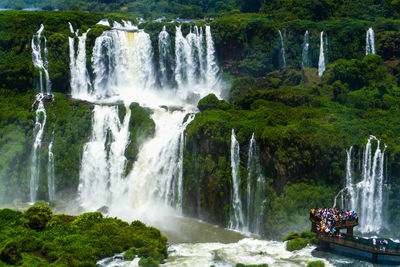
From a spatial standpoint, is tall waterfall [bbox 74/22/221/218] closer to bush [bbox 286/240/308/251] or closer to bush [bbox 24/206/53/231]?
bush [bbox 24/206/53/231]

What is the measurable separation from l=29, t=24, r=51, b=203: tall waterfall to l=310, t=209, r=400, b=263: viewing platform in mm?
22284

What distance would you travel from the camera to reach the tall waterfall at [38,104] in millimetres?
45500

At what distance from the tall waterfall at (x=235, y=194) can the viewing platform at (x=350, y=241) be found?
6.96 metres

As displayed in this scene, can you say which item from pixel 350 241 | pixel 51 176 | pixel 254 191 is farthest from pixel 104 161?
pixel 350 241

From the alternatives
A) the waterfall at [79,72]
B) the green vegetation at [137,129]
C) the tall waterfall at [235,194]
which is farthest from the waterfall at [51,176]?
the tall waterfall at [235,194]

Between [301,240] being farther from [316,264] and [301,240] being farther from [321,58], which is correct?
[321,58]

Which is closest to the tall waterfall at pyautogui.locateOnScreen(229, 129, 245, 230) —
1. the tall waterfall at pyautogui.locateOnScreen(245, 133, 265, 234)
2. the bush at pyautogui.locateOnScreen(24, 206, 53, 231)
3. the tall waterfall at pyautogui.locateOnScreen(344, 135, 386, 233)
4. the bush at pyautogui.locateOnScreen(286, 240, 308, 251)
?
the tall waterfall at pyautogui.locateOnScreen(245, 133, 265, 234)

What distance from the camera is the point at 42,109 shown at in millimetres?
48406

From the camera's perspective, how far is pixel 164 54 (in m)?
56.5

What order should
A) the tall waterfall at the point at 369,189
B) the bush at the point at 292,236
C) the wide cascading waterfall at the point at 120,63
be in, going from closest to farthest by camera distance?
the bush at the point at 292,236, the tall waterfall at the point at 369,189, the wide cascading waterfall at the point at 120,63

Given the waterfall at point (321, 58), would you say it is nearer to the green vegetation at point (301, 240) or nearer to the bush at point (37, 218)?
the green vegetation at point (301, 240)

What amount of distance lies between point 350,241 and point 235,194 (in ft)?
32.4

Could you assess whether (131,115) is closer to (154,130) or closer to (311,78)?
(154,130)

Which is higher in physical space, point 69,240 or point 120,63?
point 120,63
